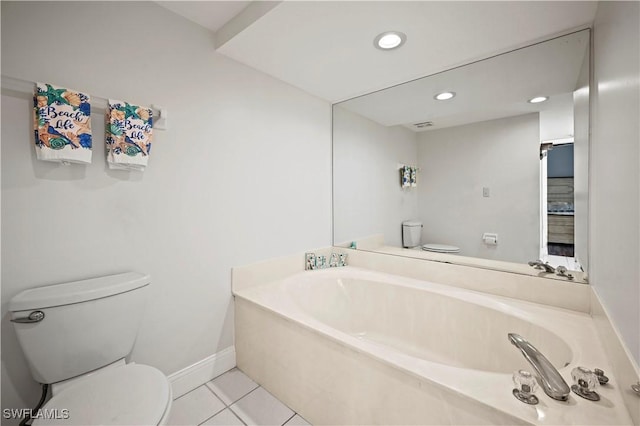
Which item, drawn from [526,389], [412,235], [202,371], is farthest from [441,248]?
[202,371]

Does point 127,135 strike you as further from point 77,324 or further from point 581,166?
point 581,166

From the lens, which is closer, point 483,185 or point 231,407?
point 231,407

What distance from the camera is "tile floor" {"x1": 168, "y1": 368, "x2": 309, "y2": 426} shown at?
1.44 meters

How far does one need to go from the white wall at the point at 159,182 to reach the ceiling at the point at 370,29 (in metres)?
0.21

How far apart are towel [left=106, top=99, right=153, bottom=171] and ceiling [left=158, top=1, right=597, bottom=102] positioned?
0.72 meters

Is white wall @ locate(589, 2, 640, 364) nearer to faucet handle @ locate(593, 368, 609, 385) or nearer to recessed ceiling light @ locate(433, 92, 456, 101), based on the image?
faucet handle @ locate(593, 368, 609, 385)

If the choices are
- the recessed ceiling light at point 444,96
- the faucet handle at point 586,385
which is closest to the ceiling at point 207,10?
the recessed ceiling light at point 444,96

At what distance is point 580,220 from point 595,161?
0.39 m

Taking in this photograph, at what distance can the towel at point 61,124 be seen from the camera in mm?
1099

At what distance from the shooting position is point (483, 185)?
6.53ft

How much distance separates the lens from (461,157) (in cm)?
209

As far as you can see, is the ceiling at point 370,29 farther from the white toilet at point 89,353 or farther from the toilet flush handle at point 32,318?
the toilet flush handle at point 32,318

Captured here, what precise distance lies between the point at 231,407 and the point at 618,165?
6.88ft

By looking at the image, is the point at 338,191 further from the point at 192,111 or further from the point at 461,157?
the point at 192,111
